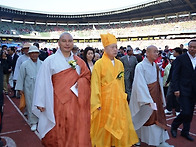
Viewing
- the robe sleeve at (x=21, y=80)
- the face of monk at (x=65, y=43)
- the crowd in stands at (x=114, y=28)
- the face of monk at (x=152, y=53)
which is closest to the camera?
the face of monk at (x=65, y=43)

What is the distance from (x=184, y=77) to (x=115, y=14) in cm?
4789

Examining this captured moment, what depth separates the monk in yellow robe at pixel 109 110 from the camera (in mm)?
3457

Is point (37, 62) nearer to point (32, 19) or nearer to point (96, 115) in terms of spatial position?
point (96, 115)

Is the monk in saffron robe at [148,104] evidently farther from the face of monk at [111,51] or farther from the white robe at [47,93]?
the white robe at [47,93]

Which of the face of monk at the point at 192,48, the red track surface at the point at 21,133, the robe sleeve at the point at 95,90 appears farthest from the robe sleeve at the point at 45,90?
the face of monk at the point at 192,48

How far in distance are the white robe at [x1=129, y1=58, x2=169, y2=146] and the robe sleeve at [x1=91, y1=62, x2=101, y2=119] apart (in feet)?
2.74

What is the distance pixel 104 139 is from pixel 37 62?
2.84 m

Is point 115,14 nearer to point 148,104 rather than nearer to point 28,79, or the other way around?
point 28,79

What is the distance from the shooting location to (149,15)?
151 feet

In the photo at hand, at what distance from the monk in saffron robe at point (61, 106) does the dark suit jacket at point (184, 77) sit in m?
2.25

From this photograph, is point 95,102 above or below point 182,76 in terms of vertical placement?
below

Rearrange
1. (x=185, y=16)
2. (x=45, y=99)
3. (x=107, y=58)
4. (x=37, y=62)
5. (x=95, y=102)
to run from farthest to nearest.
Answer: (x=185, y=16)
(x=37, y=62)
(x=107, y=58)
(x=95, y=102)
(x=45, y=99)

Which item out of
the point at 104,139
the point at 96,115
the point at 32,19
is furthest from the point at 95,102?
the point at 32,19

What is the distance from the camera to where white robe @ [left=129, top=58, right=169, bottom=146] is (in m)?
3.80
